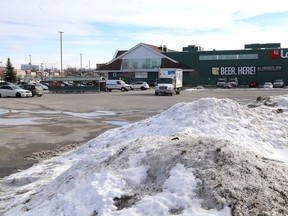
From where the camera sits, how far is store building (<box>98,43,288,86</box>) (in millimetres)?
74062

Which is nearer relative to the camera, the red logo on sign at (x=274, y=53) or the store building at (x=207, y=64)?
the red logo on sign at (x=274, y=53)

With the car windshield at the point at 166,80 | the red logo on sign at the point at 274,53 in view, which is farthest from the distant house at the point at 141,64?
the car windshield at the point at 166,80

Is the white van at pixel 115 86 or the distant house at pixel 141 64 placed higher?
the distant house at pixel 141 64

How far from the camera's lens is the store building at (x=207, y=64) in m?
74.1

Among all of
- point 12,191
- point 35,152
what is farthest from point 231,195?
point 35,152

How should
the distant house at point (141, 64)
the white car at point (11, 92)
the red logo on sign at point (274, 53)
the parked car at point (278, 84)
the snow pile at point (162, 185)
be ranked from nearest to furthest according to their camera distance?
the snow pile at point (162, 185) → the white car at point (11, 92) → the parked car at point (278, 84) → the red logo on sign at point (274, 53) → the distant house at point (141, 64)

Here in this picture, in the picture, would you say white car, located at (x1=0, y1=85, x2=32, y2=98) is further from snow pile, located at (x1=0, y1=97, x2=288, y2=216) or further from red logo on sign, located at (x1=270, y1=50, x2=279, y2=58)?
red logo on sign, located at (x1=270, y1=50, x2=279, y2=58)

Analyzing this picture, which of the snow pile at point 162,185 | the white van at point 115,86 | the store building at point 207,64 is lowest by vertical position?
the snow pile at point 162,185

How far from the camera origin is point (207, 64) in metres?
78.3

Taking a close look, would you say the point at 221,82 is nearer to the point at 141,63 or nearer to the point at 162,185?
the point at 141,63

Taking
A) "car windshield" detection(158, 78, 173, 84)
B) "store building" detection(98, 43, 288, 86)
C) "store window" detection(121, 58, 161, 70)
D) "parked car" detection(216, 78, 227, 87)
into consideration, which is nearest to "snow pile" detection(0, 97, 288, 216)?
"car windshield" detection(158, 78, 173, 84)

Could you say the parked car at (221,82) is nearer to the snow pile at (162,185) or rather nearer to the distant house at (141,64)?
the distant house at (141,64)

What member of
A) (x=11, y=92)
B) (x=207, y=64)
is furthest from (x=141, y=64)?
(x=11, y=92)

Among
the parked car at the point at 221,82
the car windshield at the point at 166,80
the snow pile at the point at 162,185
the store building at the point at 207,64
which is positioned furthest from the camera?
the store building at the point at 207,64
